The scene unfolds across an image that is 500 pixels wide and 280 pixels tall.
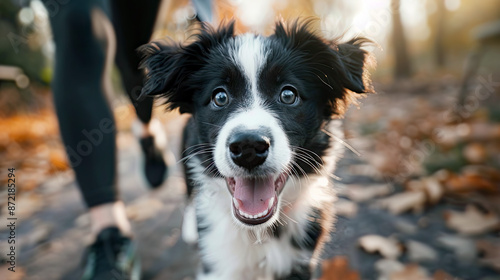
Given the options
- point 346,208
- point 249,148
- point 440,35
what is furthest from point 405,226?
point 440,35

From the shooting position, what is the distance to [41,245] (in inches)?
89.2

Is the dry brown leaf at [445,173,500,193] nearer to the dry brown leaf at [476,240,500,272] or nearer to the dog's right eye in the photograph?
the dry brown leaf at [476,240,500,272]

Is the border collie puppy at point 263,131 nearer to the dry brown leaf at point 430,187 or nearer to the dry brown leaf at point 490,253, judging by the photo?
the dry brown leaf at point 490,253

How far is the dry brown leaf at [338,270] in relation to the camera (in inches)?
64.5

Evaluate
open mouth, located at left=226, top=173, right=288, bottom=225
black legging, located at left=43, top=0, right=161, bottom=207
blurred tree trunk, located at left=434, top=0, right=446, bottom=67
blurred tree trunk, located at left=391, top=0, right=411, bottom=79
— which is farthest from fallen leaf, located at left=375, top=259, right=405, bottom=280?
blurred tree trunk, located at left=434, top=0, right=446, bottom=67

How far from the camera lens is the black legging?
1637 millimetres

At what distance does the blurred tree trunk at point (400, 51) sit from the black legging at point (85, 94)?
908 centimetres

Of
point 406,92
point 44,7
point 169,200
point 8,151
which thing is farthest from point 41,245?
point 406,92

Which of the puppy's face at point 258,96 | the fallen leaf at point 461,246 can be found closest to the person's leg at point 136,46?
the puppy's face at point 258,96

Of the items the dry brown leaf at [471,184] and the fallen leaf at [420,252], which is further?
the dry brown leaf at [471,184]

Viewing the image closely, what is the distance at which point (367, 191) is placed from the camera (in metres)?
2.69

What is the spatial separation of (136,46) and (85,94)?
84cm

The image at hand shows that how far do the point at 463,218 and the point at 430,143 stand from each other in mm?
1522

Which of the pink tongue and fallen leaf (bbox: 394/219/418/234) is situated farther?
fallen leaf (bbox: 394/219/418/234)
